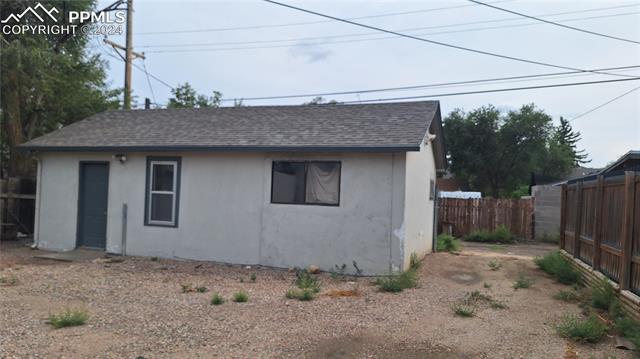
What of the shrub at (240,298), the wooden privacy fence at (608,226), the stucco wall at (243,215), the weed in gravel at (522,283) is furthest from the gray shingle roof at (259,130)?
the shrub at (240,298)

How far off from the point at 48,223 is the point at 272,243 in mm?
6110

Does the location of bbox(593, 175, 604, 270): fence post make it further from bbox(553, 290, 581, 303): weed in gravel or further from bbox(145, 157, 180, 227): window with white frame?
bbox(145, 157, 180, 227): window with white frame

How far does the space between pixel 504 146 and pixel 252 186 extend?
30.2 meters

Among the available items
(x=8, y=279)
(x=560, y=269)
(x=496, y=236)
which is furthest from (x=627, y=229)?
(x=496, y=236)

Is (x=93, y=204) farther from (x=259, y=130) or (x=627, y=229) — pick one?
(x=627, y=229)

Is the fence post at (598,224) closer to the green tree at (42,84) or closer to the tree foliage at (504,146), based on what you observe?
the green tree at (42,84)

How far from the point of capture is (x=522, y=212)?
18.9 meters

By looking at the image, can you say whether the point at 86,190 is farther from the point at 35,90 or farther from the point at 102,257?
the point at 35,90

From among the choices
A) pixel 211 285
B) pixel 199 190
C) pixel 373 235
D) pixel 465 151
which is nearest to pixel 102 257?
pixel 199 190

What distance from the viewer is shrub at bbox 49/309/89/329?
6.03m

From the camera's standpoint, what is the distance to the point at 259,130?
11.3m

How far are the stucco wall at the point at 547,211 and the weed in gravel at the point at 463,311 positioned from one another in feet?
41.7

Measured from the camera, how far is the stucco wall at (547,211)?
18219 mm

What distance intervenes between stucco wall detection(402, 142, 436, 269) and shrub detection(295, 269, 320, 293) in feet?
6.04
